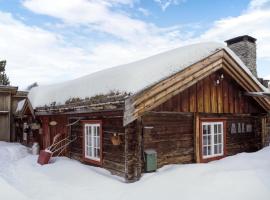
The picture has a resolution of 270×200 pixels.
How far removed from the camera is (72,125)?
1229 centimetres

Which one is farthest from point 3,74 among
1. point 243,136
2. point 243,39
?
point 243,136

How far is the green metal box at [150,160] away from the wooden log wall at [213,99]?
4.25 feet

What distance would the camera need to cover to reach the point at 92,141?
10.5 metres

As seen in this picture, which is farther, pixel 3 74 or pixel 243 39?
pixel 3 74

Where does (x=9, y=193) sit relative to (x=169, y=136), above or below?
below

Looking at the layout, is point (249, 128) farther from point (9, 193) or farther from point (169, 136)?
point (9, 193)

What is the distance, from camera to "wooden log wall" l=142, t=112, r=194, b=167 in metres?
8.88

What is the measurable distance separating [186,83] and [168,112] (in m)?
1.03

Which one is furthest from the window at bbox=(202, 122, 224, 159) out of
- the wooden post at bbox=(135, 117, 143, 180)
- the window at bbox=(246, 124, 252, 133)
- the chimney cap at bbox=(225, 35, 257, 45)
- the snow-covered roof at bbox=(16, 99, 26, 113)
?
the snow-covered roof at bbox=(16, 99, 26, 113)

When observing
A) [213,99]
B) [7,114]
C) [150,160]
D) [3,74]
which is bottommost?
[150,160]

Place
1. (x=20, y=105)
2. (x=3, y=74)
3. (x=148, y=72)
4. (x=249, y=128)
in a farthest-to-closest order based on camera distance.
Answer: (x=3, y=74), (x=20, y=105), (x=249, y=128), (x=148, y=72)

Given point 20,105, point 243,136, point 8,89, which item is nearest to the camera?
point 243,136

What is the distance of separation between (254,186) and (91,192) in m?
3.95

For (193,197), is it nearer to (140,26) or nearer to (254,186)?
(254,186)
